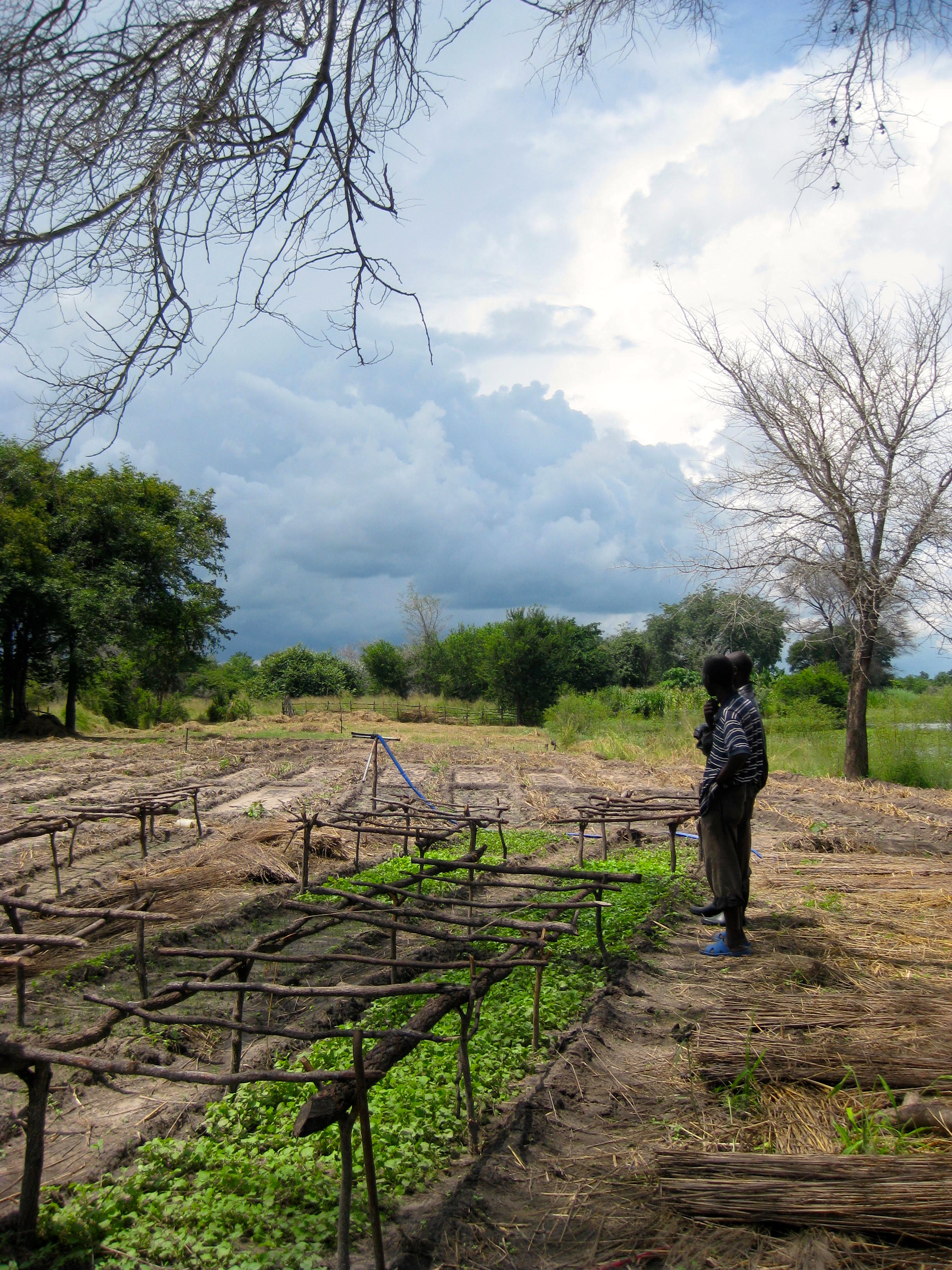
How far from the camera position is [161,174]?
3.10 meters

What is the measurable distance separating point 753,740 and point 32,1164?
388 cm

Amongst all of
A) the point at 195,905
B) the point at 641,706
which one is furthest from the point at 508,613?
the point at 195,905

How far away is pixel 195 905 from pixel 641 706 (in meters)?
26.5

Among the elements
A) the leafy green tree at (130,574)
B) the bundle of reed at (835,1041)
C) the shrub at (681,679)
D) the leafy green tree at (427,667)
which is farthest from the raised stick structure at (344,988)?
the leafy green tree at (427,667)

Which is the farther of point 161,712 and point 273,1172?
point 161,712

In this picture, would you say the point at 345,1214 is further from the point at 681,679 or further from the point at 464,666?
the point at 464,666

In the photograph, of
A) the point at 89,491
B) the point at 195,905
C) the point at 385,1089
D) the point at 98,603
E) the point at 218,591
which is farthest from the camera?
the point at 218,591

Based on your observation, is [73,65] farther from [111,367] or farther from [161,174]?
[111,367]

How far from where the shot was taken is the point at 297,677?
44031 millimetres

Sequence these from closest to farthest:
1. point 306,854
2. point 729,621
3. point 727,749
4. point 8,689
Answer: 1. point 727,749
2. point 306,854
3. point 729,621
4. point 8,689

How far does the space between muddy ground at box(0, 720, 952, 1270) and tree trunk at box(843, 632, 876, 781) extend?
159 inches

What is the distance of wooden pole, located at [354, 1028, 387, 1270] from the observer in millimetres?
2150

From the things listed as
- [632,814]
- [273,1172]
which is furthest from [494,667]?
[273,1172]

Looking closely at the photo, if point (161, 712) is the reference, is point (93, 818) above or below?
below
